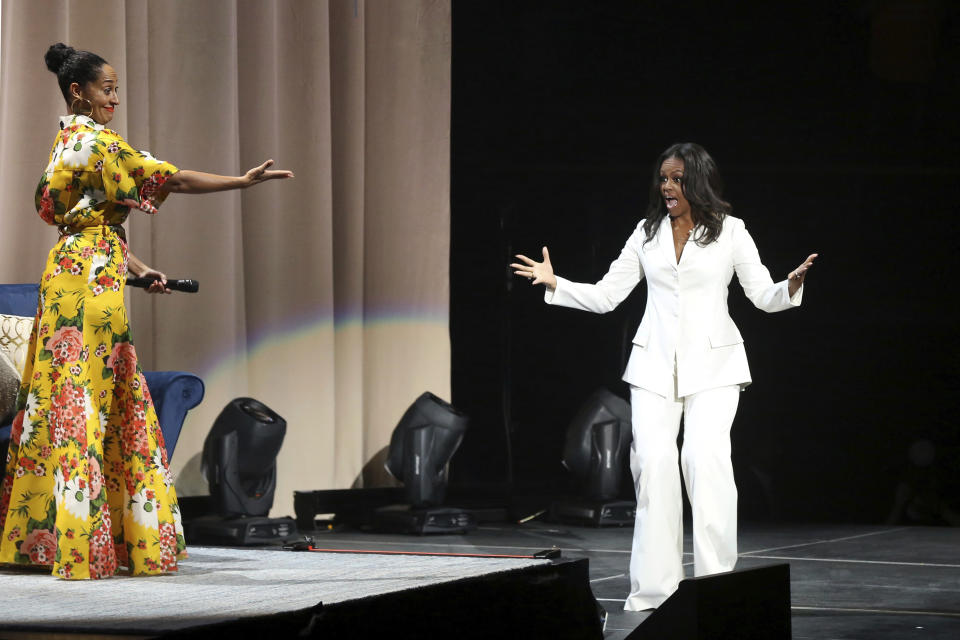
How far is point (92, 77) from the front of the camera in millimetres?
3426

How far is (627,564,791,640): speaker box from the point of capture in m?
2.41

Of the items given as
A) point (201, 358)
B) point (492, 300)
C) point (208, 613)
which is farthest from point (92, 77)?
point (492, 300)

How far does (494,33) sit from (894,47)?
2050 mm

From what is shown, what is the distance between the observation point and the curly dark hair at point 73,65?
3.41 metres

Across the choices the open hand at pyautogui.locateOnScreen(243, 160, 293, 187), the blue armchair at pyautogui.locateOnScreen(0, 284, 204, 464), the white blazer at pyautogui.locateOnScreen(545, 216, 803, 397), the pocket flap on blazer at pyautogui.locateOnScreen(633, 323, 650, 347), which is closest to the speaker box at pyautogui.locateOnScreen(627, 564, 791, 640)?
the white blazer at pyautogui.locateOnScreen(545, 216, 803, 397)

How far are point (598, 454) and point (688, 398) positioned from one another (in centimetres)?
234

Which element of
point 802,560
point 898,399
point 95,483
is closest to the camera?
point 95,483

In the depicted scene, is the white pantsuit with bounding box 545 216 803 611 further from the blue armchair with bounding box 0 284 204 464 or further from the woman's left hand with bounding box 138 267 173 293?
the blue armchair with bounding box 0 284 204 464

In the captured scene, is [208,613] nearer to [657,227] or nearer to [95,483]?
[95,483]

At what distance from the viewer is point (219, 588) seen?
10.1ft

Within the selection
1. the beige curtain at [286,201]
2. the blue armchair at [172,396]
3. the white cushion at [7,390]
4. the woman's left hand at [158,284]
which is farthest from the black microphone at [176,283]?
the beige curtain at [286,201]

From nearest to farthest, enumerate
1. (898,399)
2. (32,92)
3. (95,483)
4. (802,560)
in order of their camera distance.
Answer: (95,483), (802,560), (32,92), (898,399)

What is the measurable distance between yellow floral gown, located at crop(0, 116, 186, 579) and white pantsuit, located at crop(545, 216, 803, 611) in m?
1.32

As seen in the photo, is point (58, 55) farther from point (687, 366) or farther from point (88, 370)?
point (687, 366)
